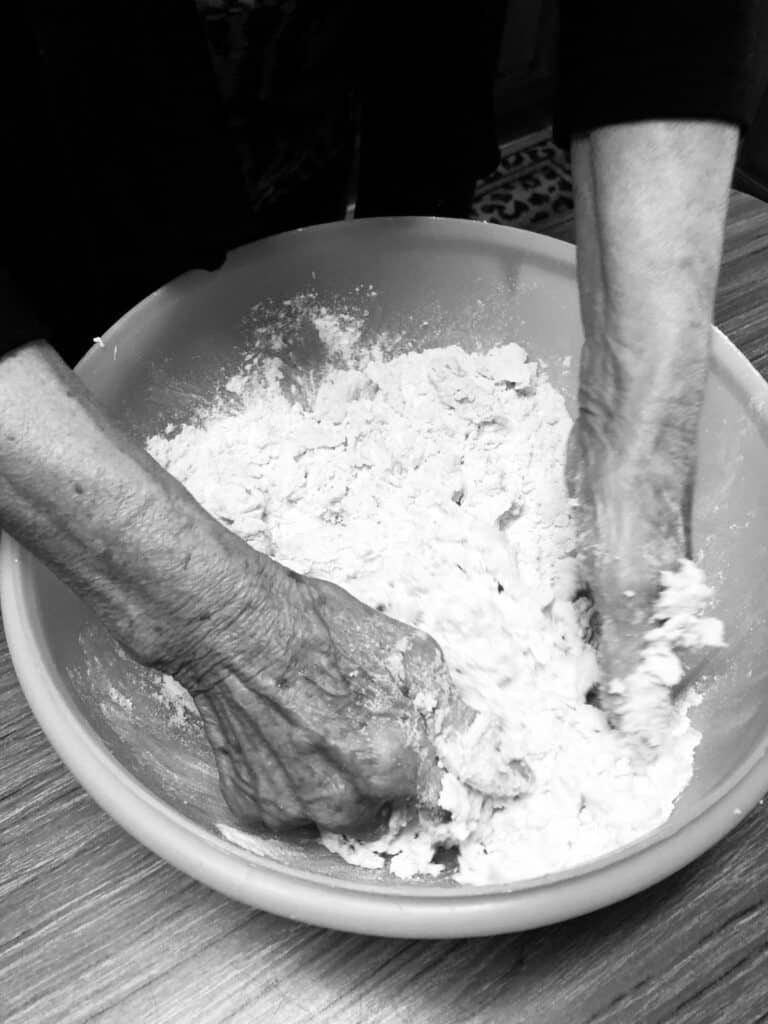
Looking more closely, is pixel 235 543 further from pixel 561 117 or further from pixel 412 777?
pixel 561 117

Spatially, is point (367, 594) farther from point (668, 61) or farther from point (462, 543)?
point (668, 61)

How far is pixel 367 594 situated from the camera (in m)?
0.74

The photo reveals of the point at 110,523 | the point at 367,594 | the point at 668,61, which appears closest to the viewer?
the point at 110,523

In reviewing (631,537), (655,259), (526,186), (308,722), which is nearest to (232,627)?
(308,722)

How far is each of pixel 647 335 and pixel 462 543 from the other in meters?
0.24

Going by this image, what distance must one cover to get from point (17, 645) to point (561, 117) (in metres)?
0.56

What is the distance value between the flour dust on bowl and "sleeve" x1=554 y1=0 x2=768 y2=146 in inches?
7.5

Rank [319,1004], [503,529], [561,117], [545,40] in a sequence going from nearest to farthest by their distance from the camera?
[319,1004], [561,117], [503,529], [545,40]

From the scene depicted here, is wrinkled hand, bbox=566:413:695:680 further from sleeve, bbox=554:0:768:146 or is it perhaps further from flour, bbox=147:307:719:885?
sleeve, bbox=554:0:768:146

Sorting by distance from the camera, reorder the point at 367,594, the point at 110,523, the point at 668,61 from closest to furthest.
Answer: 1. the point at 110,523
2. the point at 668,61
3. the point at 367,594

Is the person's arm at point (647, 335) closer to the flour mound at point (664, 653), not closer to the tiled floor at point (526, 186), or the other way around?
the flour mound at point (664, 653)

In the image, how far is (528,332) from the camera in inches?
34.5

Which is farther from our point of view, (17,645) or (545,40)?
(545,40)

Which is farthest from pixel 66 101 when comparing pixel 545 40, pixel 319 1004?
pixel 545 40
